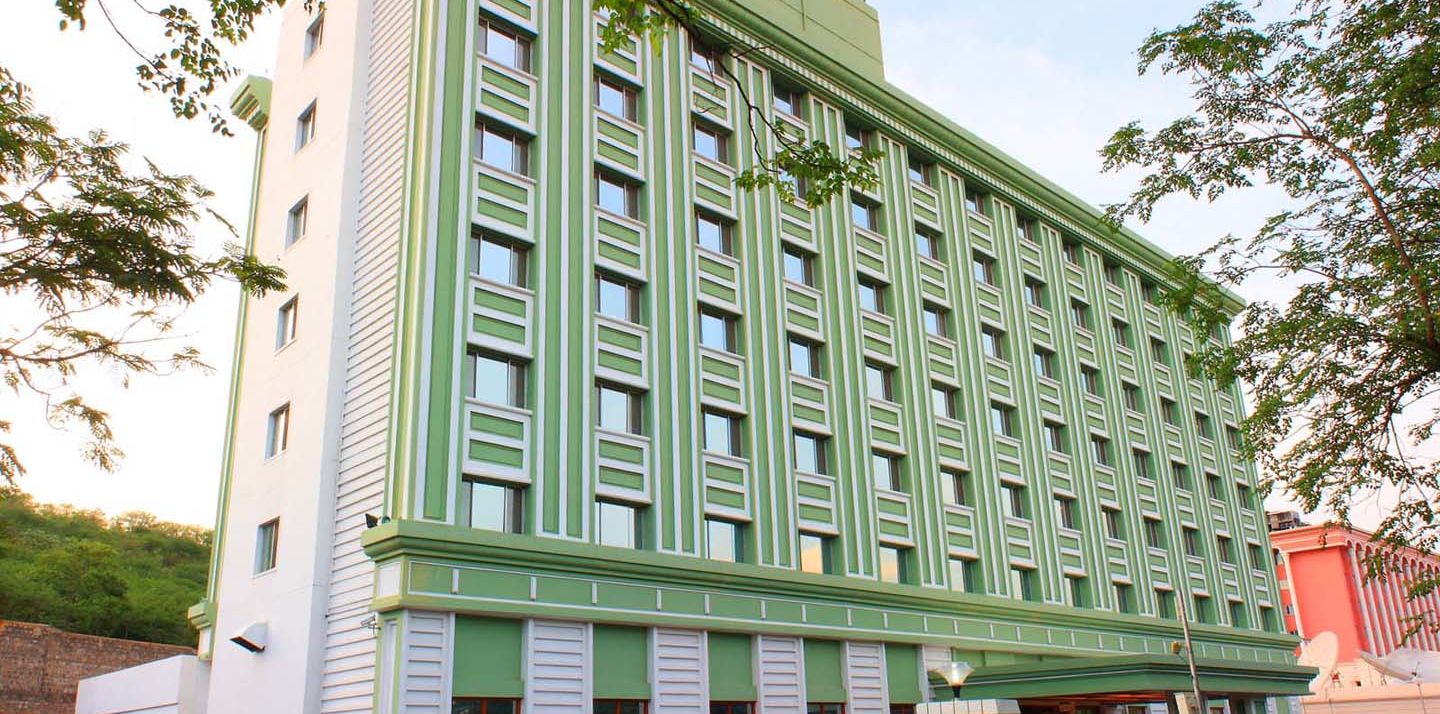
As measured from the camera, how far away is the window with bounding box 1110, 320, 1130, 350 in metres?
41.0

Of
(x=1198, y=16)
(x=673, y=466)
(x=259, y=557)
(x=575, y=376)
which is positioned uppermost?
(x=1198, y=16)

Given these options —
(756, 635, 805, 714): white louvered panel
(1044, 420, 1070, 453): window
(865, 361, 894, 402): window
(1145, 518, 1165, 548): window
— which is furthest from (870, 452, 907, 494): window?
(1145, 518, 1165, 548): window

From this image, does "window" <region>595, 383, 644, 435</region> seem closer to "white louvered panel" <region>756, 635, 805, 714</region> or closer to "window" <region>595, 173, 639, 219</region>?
"window" <region>595, 173, 639, 219</region>

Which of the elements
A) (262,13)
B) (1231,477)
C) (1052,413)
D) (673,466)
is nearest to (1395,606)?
(1231,477)

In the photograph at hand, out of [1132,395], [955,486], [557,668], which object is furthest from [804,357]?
[1132,395]

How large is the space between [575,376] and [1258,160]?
12.9 metres

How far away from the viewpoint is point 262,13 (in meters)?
11.0

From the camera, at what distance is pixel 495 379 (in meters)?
22.1

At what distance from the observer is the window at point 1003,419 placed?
110 ft

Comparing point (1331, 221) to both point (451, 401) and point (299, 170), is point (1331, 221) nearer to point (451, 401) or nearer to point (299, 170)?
point (451, 401)

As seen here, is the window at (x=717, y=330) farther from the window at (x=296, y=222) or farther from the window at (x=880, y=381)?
the window at (x=296, y=222)

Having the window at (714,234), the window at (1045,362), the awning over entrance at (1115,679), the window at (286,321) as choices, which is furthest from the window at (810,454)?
the window at (286,321)

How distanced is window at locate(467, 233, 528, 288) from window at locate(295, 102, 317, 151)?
790cm

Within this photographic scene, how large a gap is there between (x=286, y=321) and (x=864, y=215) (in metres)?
15.7
